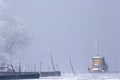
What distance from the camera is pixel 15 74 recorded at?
188 m

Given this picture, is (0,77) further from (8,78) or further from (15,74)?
(15,74)

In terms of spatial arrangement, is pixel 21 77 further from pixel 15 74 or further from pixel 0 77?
pixel 0 77

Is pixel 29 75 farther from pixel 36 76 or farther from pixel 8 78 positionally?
pixel 8 78

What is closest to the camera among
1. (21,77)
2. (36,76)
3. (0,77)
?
(0,77)

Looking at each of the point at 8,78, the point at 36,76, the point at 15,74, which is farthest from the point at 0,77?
the point at 36,76

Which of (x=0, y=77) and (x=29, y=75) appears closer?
(x=0, y=77)

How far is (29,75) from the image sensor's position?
19600 cm

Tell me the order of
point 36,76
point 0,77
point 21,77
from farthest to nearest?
point 36,76, point 21,77, point 0,77

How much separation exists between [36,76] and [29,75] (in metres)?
3.97

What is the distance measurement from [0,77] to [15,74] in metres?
17.6

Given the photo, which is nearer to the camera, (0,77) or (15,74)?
(0,77)

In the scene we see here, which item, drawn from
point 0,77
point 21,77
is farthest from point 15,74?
point 0,77

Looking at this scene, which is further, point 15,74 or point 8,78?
point 15,74

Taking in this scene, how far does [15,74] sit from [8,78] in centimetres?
1220
